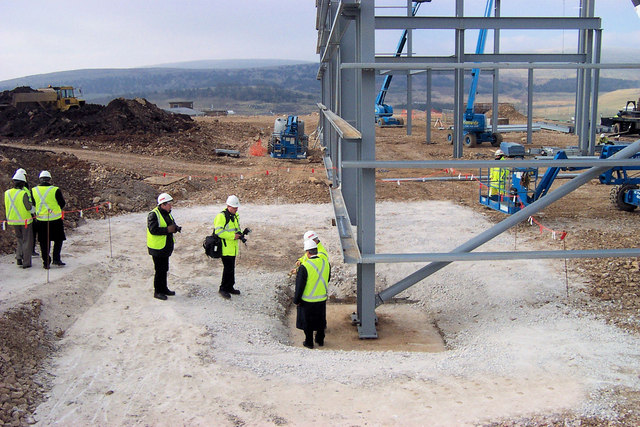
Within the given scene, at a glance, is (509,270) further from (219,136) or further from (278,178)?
(219,136)

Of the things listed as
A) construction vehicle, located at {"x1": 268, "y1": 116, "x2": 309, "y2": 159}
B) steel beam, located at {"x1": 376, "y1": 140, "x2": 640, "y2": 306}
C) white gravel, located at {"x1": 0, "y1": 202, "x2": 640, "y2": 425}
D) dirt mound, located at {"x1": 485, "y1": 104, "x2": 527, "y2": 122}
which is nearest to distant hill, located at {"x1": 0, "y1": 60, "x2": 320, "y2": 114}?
construction vehicle, located at {"x1": 268, "y1": 116, "x2": 309, "y2": 159}

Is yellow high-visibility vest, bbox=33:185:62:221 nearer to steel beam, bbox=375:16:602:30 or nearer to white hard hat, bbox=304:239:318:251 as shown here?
white hard hat, bbox=304:239:318:251

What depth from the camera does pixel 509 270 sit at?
10.1 m

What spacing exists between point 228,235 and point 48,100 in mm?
27167

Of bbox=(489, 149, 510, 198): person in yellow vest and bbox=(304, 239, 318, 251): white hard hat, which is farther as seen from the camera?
bbox=(489, 149, 510, 198): person in yellow vest

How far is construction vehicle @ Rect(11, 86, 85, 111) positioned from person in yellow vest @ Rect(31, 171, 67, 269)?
928 inches

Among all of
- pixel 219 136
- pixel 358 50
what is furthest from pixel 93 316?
pixel 219 136

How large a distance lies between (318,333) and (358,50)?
3667mm

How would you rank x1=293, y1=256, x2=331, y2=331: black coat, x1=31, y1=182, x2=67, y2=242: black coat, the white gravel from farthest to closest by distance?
1. x1=31, y1=182, x2=67, y2=242: black coat
2. x1=293, y1=256, x2=331, y2=331: black coat
3. the white gravel

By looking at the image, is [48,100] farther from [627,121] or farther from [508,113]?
[508,113]

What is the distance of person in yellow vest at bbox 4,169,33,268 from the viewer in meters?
9.40

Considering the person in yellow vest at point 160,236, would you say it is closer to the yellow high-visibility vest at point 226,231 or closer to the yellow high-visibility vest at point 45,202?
the yellow high-visibility vest at point 226,231

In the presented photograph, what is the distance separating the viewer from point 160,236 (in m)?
8.48

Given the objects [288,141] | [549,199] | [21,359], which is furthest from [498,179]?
[288,141]
